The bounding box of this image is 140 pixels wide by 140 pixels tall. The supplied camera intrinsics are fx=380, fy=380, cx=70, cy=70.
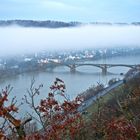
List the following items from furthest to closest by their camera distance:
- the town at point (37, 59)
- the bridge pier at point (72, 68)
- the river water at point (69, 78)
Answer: the town at point (37, 59) → the bridge pier at point (72, 68) → the river water at point (69, 78)

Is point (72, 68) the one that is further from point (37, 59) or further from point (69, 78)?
point (37, 59)

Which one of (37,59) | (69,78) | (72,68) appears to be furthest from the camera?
(37,59)

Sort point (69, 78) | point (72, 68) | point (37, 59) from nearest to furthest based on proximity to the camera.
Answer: point (69, 78) < point (72, 68) < point (37, 59)

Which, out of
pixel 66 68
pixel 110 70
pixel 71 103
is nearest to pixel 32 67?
pixel 66 68

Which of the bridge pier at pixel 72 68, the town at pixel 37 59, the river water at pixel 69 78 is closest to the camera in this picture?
the river water at pixel 69 78

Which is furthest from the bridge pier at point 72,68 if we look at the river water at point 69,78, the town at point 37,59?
the town at point 37,59

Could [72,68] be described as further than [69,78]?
Yes

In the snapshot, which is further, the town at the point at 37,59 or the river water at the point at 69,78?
the town at the point at 37,59

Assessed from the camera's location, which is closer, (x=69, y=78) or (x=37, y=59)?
(x=69, y=78)

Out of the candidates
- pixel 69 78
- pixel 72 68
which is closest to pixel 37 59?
pixel 72 68

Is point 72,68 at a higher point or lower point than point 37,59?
higher

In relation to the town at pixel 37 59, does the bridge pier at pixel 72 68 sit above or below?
above

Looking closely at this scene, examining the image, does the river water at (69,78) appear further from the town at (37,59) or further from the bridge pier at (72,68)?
the town at (37,59)
